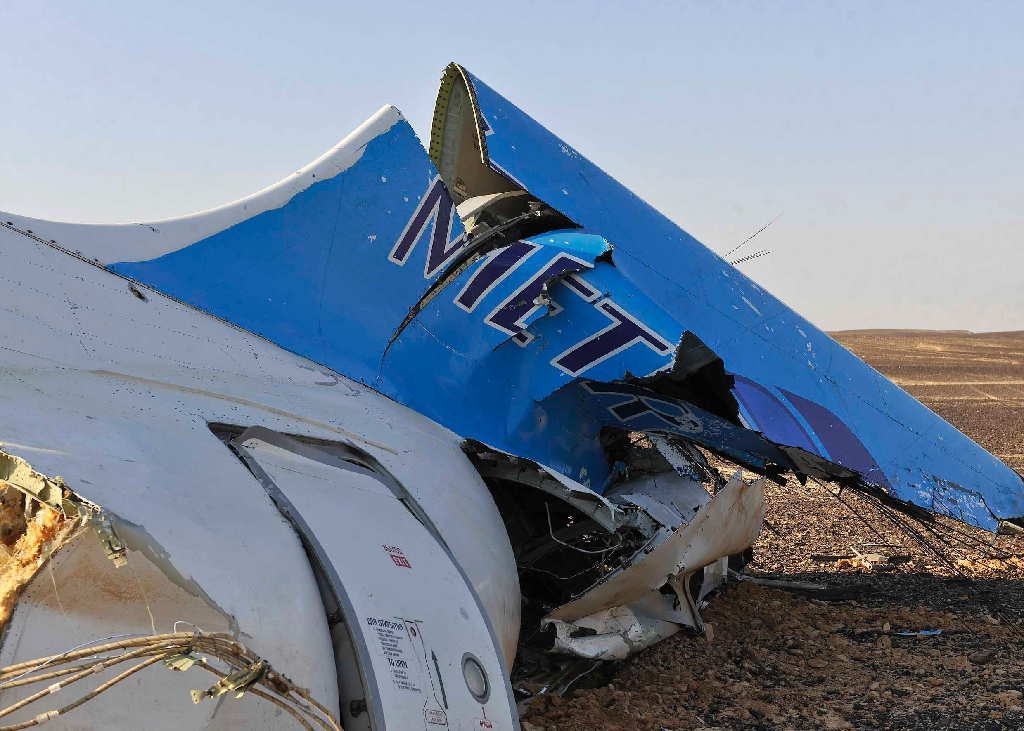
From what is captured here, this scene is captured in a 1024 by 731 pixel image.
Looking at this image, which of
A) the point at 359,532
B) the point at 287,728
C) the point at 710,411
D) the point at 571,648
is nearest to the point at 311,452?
the point at 359,532

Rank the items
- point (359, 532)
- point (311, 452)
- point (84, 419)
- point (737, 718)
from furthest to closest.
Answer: point (737, 718), point (311, 452), point (359, 532), point (84, 419)

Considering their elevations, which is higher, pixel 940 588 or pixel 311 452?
pixel 311 452

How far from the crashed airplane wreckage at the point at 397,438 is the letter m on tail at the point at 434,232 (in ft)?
0.07

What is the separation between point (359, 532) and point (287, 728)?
0.95 metres

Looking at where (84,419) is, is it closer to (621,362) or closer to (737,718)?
(621,362)

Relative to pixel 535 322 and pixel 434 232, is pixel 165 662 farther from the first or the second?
pixel 434 232

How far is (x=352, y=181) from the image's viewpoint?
21.2 ft

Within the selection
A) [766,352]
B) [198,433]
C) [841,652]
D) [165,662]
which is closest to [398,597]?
[198,433]

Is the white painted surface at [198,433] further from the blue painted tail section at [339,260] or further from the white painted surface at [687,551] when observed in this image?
the white painted surface at [687,551]

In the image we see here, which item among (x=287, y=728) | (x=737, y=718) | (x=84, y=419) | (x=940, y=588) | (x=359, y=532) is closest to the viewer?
(x=287, y=728)

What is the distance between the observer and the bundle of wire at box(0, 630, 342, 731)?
2479 millimetres

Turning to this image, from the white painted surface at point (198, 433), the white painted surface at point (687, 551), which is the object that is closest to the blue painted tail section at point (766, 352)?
the white painted surface at point (687, 551)

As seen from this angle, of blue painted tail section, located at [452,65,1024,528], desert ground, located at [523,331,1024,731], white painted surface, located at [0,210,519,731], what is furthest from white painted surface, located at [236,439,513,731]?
blue painted tail section, located at [452,65,1024,528]

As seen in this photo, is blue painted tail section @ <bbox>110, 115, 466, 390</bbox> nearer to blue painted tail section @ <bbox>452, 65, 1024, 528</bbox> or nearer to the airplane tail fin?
the airplane tail fin
